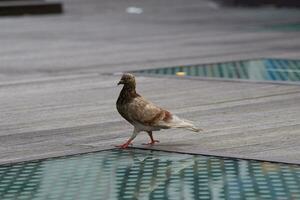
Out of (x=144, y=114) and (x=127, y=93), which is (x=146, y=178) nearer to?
(x=144, y=114)

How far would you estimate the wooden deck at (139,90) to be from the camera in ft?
28.1

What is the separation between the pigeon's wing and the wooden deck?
0.34 metres

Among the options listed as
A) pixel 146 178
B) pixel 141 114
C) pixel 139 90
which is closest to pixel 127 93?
pixel 141 114

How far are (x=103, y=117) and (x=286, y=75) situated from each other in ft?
12.9

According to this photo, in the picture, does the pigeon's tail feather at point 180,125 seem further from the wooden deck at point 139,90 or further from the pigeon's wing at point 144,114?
the wooden deck at point 139,90

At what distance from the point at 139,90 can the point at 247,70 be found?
7.96 feet

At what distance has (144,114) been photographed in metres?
7.94

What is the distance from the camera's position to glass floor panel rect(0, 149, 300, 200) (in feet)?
22.1

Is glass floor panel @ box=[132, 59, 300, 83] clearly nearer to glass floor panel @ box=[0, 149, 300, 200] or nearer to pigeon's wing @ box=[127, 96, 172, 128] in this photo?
pigeon's wing @ box=[127, 96, 172, 128]

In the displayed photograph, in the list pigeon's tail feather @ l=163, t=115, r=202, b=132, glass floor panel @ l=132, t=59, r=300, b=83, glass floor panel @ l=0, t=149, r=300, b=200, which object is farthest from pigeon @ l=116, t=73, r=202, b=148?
glass floor panel @ l=132, t=59, r=300, b=83

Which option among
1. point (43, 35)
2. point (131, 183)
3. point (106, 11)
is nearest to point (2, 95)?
point (131, 183)

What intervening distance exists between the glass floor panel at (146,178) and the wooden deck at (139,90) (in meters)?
0.25

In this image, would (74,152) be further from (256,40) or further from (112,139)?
(256,40)

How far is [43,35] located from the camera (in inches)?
838
